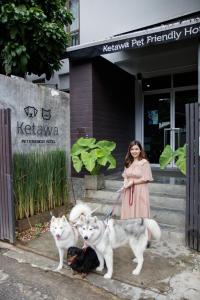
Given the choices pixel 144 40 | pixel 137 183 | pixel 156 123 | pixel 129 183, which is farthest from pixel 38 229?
pixel 156 123

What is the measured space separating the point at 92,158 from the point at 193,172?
256 centimetres

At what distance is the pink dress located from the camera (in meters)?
4.46

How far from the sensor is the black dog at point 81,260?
3.84m

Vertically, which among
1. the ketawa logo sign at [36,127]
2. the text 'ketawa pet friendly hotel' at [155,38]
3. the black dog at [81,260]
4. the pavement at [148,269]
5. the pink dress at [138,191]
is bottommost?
the pavement at [148,269]

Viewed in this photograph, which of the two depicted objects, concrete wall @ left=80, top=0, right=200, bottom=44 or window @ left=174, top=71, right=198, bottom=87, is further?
window @ left=174, top=71, right=198, bottom=87

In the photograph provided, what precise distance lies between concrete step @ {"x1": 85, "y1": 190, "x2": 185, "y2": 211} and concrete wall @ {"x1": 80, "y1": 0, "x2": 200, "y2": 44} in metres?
4.90

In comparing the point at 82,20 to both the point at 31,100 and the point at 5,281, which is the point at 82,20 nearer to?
the point at 31,100

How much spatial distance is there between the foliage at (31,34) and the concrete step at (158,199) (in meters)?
3.31

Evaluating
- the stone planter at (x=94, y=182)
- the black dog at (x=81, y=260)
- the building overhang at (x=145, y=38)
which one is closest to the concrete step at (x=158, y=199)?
the stone planter at (x=94, y=182)

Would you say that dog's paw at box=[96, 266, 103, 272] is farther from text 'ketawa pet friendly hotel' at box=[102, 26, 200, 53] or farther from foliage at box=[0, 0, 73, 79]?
foliage at box=[0, 0, 73, 79]

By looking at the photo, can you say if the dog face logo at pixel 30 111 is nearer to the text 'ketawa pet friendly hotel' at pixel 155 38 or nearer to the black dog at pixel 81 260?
the text 'ketawa pet friendly hotel' at pixel 155 38

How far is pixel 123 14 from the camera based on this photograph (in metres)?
8.96

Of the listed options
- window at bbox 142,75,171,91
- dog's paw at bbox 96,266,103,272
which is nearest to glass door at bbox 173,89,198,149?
window at bbox 142,75,171,91

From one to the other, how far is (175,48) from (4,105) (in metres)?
4.85
